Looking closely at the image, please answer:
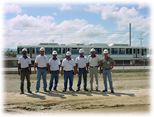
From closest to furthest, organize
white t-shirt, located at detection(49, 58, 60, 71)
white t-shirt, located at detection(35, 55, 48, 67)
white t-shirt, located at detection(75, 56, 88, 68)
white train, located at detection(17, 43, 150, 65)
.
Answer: white t-shirt, located at detection(35, 55, 48, 67), white t-shirt, located at detection(49, 58, 60, 71), white t-shirt, located at detection(75, 56, 88, 68), white train, located at detection(17, 43, 150, 65)

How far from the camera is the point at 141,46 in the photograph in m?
46.8

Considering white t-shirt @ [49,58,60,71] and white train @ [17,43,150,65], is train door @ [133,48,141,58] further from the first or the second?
white t-shirt @ [49,58,60,71]

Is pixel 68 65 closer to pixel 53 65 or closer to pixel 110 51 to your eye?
pixel 53 65

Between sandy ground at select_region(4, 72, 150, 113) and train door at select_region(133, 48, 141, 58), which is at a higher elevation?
train door at select_region(133, 48, 141, 58)

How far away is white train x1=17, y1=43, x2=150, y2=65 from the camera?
42.3m

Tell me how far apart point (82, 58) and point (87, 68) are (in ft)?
1.59

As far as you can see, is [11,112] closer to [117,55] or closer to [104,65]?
[104,65]

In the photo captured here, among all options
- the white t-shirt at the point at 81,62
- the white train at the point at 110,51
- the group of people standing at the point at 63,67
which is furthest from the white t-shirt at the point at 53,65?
the white train at the point at 110,51

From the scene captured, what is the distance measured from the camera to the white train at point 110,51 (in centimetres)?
4234

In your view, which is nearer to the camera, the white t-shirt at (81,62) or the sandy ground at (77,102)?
the sandy ground at (77,102)

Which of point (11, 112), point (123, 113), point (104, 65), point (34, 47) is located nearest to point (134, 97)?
point (104, 65)

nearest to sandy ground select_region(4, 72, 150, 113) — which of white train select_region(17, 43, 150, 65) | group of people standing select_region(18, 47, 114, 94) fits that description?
group of people standing select_region(18, 47, 114, 94)

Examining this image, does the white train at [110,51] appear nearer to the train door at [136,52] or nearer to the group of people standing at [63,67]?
the train door at [136,52]

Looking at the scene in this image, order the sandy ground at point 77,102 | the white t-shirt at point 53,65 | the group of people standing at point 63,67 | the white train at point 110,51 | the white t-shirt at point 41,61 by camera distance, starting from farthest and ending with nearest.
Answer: the white train at point 110,51 → the white t-shirt at point 53,65 → the white t-shirt at point 41,61 → the group of people standing at point 63,67 → the sandy ground at point 77,102
